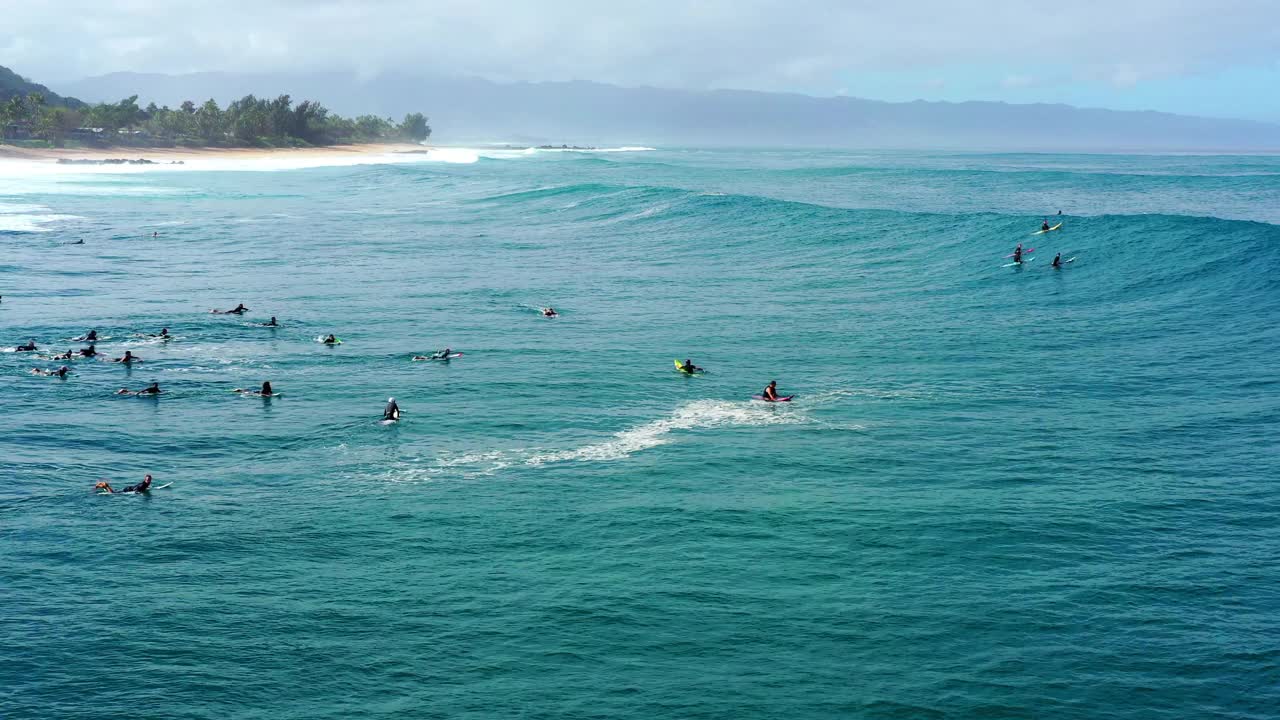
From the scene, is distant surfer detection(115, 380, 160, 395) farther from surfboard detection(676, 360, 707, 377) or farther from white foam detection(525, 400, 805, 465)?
surfboard detection(676, 360, 707, 377)

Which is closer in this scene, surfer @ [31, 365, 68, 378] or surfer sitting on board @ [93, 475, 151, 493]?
surfer sitting on board @ [93, 475, 151, 493]

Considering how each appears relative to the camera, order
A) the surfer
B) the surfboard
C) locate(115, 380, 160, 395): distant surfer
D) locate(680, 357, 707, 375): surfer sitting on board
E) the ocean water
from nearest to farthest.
→ the ocean water, locate(115, 380, 160, 395): distant surfer, the surfer, locate(680, 357, 707, 375): surfer sitting on board, the surfboard

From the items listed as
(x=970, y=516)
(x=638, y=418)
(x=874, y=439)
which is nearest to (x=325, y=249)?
(x=638, y=418)

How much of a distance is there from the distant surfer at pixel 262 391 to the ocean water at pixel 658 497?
498 mm

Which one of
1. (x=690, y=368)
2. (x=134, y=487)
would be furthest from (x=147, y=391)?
(x=690, y=368)

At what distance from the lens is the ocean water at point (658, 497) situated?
19766 mm

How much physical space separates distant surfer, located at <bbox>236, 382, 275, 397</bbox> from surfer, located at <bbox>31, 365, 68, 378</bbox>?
7300 millimetres

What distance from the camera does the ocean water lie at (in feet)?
64.8

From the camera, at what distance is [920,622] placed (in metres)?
21.7

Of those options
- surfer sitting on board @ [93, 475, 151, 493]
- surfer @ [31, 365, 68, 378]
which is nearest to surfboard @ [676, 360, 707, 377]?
surfer sitting on board @ [93, 475, 151, 493]

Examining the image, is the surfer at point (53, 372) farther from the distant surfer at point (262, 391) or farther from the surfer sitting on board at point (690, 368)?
the surfer sitting on board at point (690, 368)

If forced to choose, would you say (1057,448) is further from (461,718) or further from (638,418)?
(461,718)

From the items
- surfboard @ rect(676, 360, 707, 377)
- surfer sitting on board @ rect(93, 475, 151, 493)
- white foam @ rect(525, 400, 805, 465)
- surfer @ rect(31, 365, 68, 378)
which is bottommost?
surfer sitting on board @ rect(93, 475, 151, 493)

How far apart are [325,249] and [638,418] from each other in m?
→ 49.6
